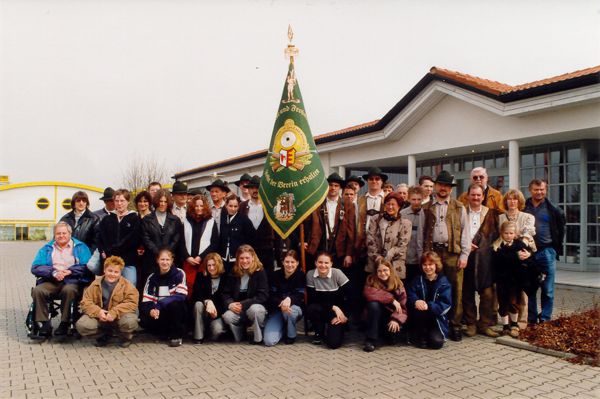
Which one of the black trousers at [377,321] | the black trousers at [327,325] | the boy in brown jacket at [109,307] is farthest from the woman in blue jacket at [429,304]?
the boy in brown jacket at [109,307]

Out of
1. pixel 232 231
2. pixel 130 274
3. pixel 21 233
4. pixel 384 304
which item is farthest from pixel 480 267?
pixel 21 233

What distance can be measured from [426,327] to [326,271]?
1374mm

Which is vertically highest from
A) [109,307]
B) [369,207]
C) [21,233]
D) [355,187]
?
[355,187]

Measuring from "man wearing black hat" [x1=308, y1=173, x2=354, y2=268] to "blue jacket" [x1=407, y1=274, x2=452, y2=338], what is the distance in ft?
3.17

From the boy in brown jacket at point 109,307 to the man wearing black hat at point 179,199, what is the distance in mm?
1352

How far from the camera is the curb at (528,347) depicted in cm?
514

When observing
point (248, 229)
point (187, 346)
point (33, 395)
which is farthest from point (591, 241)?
point (33, 395)

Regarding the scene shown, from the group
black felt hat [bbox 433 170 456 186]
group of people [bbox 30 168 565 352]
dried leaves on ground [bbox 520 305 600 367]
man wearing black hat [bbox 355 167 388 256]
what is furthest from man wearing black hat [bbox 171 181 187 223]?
Result: dried leaves on ground [bbox 520 305 600 367]

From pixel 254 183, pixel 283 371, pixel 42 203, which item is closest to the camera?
pixel 283 371

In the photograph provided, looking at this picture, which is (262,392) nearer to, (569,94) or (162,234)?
(162,234)

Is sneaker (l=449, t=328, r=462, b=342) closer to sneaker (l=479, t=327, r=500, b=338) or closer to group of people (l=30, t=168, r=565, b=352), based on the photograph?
group of people (l=30, t=168, r=565, b=352)

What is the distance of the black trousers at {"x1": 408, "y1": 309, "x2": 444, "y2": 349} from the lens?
5.61 metres

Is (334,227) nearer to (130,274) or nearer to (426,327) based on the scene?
(426,327)

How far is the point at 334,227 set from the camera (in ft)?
21.8
